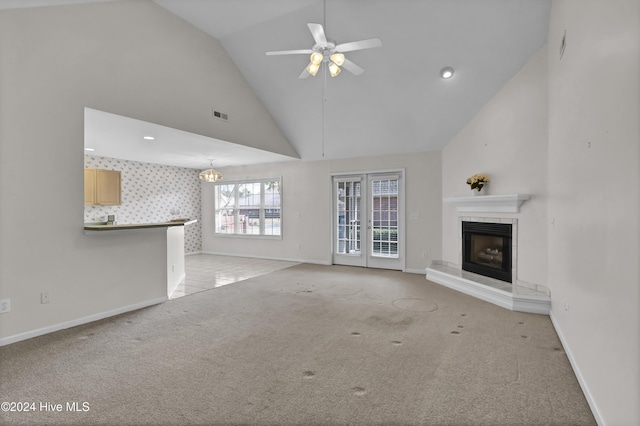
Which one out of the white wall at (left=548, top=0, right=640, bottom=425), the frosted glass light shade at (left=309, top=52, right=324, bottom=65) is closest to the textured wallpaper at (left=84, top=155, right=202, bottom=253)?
the frosted glass light shade at (left=309, top=52, right=324, bottom=65)

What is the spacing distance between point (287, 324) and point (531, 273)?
3.36m

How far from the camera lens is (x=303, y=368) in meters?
2.54

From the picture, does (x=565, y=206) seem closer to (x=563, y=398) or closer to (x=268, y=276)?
(x=563, y=398)

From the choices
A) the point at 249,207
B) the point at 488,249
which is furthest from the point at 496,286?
the point at 249,207

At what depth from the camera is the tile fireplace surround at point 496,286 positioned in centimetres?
392

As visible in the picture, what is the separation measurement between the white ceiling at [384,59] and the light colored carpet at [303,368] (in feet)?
10.3

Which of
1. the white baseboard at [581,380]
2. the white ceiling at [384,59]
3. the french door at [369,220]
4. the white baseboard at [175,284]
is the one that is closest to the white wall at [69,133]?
the white baseboard at [175,284]

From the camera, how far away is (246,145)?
5781 millimetres

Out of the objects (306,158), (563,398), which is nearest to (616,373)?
(563,398)

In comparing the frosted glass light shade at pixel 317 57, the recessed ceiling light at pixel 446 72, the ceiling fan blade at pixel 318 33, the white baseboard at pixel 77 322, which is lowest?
the white baseboard at pixel 77 322

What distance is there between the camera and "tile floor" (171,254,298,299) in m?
5.33

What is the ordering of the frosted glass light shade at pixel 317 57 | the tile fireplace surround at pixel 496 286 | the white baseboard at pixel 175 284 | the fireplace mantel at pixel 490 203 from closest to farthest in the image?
the frosted glass light shade at pixel 317 57
the tile fireplace surround at pixel 496 286
the fireplace mantel at pixel 490 203
the white baseboard at pixel 175 284

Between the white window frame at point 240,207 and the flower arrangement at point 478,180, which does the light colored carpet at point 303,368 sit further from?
the white window frame at point 240,207

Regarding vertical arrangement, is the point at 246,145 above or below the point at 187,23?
below
